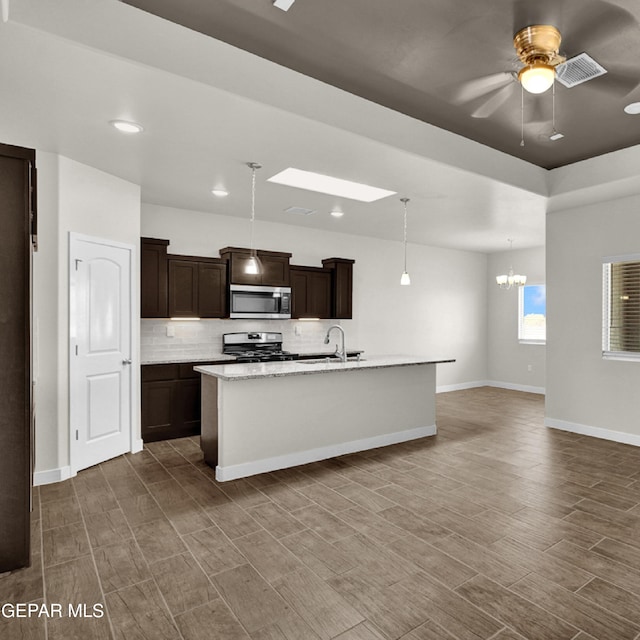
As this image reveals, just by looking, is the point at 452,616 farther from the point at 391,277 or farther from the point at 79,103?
the point at 391,277

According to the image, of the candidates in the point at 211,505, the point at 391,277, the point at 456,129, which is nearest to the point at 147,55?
the point at 456,129

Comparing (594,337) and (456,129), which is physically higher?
(456,129)

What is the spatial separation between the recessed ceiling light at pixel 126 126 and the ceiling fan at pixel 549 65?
2315 mm

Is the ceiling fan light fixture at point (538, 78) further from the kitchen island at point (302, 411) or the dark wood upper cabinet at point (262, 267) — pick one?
the dark wood upper cabinet at point (262, 267)

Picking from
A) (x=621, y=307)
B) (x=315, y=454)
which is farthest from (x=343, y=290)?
(x=621, y=307)

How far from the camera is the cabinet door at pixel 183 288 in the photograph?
5.36 m

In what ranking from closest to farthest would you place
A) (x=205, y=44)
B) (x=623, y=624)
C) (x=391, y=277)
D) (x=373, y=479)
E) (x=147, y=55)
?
(x=623, y=624)
(x=147, y=55)
(x=205, y=44)
(x=373, y=479)
(x=391, y=277)

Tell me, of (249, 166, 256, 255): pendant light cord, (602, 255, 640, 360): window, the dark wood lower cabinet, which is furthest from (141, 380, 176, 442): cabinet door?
(602, 255, 640, 360): window

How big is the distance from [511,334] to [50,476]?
812cm

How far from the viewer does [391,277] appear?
26.1ft

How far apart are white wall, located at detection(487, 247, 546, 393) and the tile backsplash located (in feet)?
14.9

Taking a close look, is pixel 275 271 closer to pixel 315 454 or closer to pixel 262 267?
pixel 262 267

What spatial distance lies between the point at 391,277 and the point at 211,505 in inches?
217

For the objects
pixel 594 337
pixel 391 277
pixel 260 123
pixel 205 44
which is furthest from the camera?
pixel 391 277
